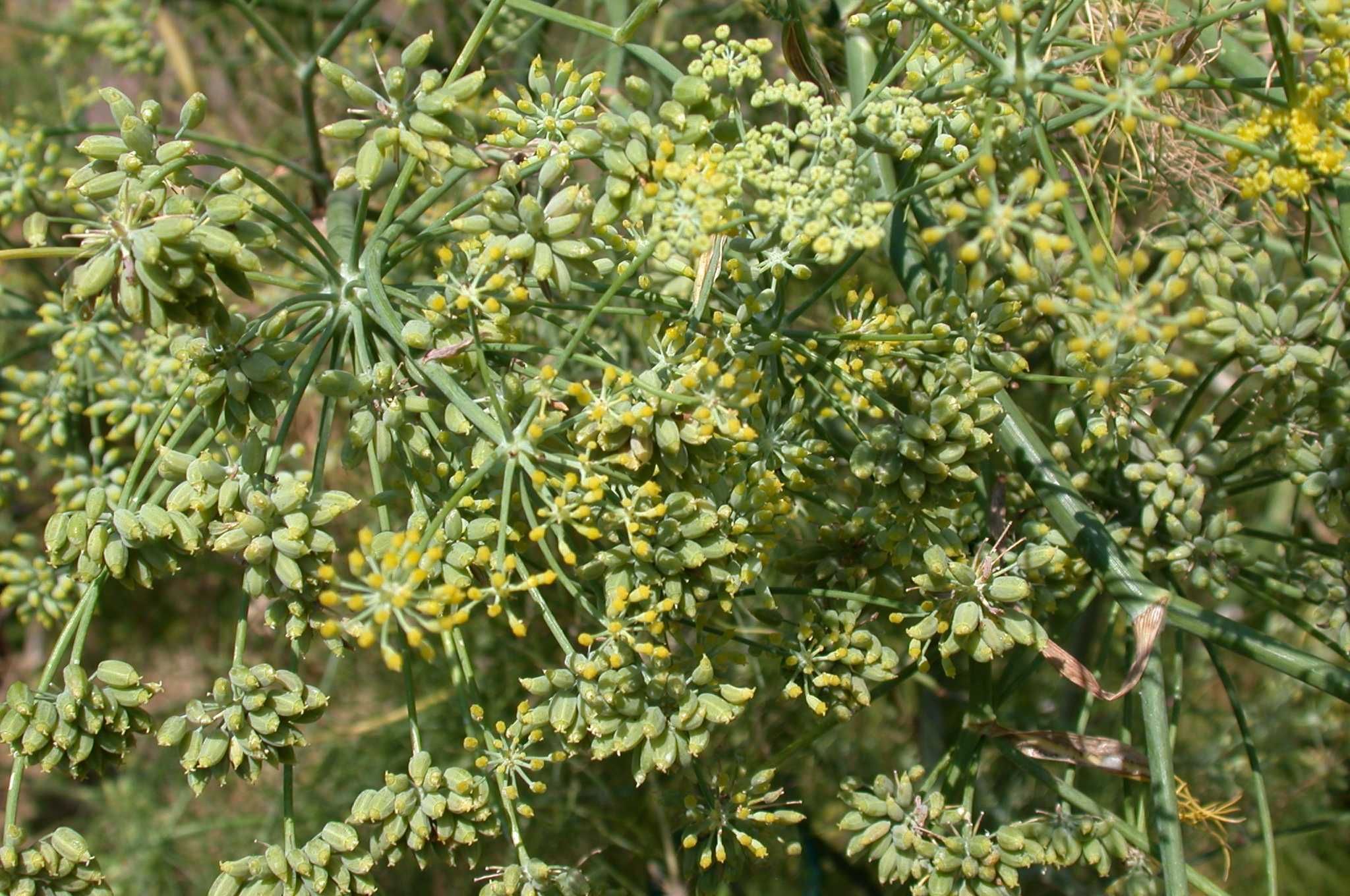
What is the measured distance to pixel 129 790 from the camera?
3119 mm

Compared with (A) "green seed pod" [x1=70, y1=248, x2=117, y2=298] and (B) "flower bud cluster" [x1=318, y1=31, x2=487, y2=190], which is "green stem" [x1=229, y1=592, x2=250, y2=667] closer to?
(A) "green seed pod" [x1=70, y1=248, x2=117, y2=298]

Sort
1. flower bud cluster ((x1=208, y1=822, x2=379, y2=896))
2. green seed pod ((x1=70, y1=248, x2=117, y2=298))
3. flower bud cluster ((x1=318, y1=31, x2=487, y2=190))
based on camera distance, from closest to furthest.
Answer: green seed pod ((x1=70, y1=248, x2=117, y2=298)), flower bud cluster ((x1=318, y1=31, x2=487, y2=190)), flower bud cluster ((x1=208, y1=822, x2=379, y2=896))

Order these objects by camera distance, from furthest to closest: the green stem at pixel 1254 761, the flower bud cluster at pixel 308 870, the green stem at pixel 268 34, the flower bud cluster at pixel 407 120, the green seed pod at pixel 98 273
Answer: the green stem at pixel 268 34, the green stem at pixel 1254 761, the flower bud cluster at pixel 308 870, the flower bud cluster at pixel 407 120, the green seed pod at pixel 98 273

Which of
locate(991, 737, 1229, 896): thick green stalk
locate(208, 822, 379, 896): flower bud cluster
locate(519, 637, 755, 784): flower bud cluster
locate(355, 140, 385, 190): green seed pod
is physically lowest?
locate(991, 737, 1229, 896): thick green stalk

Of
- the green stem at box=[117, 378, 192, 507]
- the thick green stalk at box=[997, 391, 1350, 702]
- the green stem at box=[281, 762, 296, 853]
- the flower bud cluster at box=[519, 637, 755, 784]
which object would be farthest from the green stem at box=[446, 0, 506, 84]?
the green stem at box=[281, 762, 296, 853]

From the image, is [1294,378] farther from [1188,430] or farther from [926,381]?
[926,381]


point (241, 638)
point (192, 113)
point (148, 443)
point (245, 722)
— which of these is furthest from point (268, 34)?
point (245, 722)

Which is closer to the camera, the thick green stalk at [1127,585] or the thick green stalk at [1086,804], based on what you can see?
the thick green stalk at [1127,585]

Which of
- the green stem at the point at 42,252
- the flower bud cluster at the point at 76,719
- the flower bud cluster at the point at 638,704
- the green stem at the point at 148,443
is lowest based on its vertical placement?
the flower bud cluster at the point at 76,719

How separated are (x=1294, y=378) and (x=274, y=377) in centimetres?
139

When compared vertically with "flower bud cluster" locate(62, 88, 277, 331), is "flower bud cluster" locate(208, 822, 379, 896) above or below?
below

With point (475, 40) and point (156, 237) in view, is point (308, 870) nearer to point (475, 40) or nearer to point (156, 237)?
point (156, 237)

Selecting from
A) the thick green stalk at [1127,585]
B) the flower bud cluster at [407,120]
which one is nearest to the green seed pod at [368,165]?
the flower bud cluster at [407,120]

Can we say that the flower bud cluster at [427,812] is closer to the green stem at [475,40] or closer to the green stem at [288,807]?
the green stem at [288,807]
